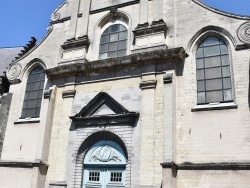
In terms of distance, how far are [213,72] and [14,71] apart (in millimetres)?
9672

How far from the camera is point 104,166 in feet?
37.6

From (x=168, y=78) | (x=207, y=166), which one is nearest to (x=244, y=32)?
(x=168, y=78)

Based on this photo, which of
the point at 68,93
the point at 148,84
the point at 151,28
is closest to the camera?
the point at 148,84

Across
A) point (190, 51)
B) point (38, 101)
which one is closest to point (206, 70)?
point (190, 51)

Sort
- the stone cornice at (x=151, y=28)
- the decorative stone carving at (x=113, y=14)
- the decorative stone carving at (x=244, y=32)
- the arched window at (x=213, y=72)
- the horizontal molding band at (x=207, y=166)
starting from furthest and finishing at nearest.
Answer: the decorative stone carving at (x=113, y=14), the stone cornice at (x=151, y=28), the decorative stone carving at (x=244, y=32), the arched window at (x=213, y=72), the horizontal molding band at (x=207, y=166)

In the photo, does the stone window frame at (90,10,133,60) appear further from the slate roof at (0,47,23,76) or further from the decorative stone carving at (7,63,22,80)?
the slate roof at (0,47,23,76)

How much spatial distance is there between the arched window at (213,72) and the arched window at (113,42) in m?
3.34

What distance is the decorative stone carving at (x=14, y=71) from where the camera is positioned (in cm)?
1507

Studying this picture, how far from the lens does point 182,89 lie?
11.2 m

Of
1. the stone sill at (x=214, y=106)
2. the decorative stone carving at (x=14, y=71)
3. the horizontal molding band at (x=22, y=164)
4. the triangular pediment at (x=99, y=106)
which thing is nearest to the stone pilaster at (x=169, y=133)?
the stone sill at (x=214, y=106)

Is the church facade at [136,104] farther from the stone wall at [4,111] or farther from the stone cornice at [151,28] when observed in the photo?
the stone wall at [4,111]

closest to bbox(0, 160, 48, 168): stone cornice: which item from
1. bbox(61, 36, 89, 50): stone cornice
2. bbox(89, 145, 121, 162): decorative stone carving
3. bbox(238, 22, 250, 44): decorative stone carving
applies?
bbox(89, 145, 121, 162): decorative stone carving

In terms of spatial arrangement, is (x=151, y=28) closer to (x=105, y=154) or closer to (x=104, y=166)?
(x=105, y=154)

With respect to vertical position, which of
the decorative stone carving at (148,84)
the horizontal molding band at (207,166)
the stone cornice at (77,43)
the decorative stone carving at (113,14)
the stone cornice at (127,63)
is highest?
the decorative stone carving at (113,14)
